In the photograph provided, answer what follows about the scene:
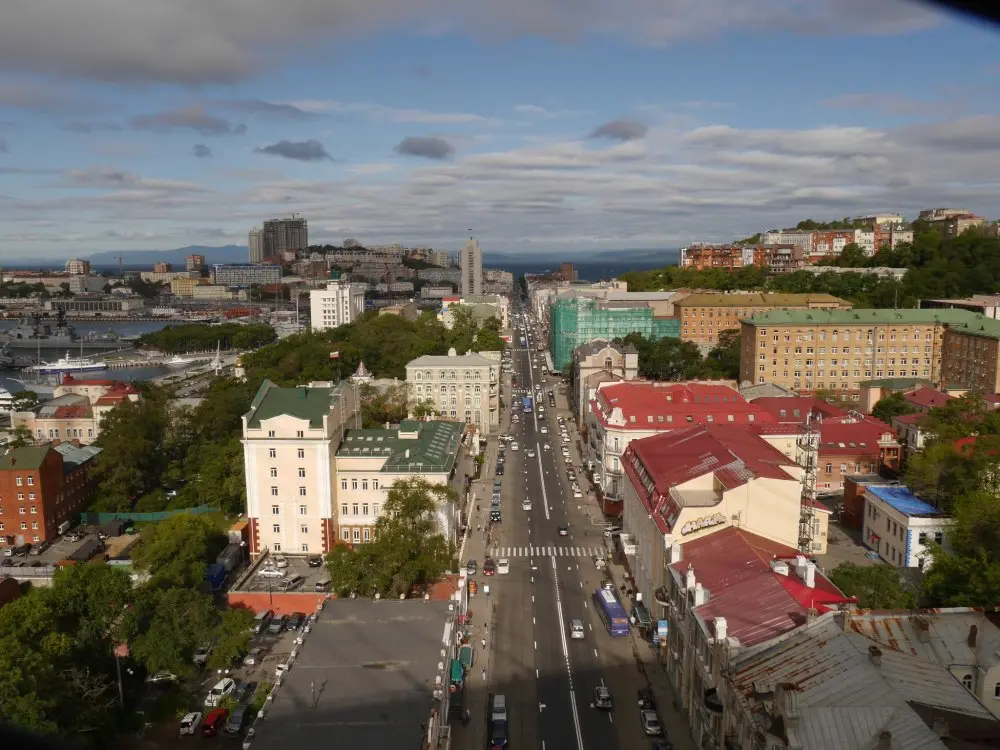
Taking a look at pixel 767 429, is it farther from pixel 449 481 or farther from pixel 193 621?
pixel 193 621

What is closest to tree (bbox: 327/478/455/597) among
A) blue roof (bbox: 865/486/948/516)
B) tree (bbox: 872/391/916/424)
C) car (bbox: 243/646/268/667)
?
car (bbox: 243/646/268/667)

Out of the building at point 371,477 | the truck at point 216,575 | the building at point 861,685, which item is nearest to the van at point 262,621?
the truck at point 216,575

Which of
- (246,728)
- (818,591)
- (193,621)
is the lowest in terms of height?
(246,728)

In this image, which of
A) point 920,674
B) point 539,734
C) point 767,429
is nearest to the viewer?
point 920,674

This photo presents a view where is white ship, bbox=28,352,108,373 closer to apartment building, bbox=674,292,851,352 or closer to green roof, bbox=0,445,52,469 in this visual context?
apartment building, bbox=674,292,851,352

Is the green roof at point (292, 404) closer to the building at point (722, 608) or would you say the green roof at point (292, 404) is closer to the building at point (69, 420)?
the building at point (722, 608)

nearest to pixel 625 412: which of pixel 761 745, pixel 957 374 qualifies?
pixel 761 745
